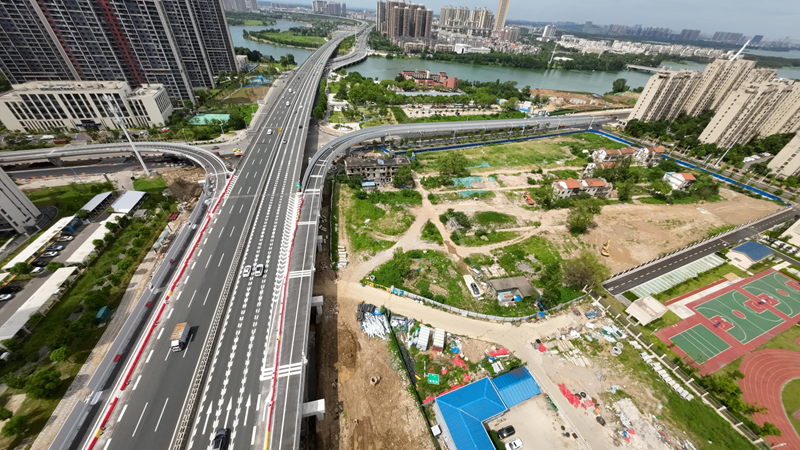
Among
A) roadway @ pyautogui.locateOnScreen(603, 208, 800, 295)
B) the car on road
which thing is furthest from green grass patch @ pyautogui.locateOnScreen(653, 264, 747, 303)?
the car on road

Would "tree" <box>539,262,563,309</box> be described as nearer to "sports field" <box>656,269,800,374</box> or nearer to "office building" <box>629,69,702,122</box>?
"sports field" <box>656,269,800,374</box>

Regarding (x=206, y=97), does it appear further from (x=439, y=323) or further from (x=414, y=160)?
(x=439, y=323)

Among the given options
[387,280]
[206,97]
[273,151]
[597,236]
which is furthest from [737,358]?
[206,97]

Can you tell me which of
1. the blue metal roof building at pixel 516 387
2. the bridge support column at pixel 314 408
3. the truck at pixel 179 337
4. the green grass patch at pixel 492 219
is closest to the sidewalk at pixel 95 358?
the truck at pixel 179 337

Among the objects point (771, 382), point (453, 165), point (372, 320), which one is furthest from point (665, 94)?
point (372, 320)

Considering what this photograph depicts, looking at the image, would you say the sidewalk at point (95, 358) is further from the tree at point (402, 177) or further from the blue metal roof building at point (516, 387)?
the tree at point (402, 177)
